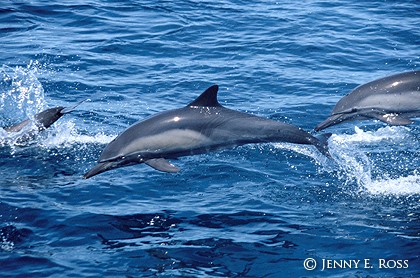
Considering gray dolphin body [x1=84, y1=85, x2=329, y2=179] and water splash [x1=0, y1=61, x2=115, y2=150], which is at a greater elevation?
gray dolphin body [x1=84, y1=85, x2=329, y2=179]

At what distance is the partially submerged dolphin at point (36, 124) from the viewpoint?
13469mm

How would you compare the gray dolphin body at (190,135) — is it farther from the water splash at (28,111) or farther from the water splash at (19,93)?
the water splash at (19,93)

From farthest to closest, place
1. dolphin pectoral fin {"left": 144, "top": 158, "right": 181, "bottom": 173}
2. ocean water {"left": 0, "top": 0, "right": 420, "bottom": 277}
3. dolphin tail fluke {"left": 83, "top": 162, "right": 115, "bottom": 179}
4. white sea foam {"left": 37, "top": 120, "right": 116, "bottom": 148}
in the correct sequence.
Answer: white sea foam {"left": 37, "top": 120, "right": 116, "bottom": 148}
dolphin tail fluke {"left": 83, "top": 162, "right": 115, "bottom": 179}
dolphin pectoral fin {"left": 144, "top": 158, "right": 181, "bottom": 173}
ocean water {"left": 0, "top": 0, "right": 420, "bottom": 277}

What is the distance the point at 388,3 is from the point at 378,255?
15.1 meters

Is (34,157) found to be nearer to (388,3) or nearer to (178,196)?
(178,196)

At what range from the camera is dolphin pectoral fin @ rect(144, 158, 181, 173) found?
34.4 feet

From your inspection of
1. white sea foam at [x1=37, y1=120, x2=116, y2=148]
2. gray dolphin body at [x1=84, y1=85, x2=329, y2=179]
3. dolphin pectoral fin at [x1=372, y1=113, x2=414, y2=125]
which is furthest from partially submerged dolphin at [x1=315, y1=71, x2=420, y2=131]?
white sea foam at [x1=37, y1=120, x2=116, y2=148]

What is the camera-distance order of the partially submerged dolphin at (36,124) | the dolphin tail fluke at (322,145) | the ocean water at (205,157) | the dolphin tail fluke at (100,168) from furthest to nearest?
the partially submerged dolphin at (36,124) → the dolphin tail fluke at (322,145) → the dolphin tail fluke at (100,168) → the ocean water at (205,157)

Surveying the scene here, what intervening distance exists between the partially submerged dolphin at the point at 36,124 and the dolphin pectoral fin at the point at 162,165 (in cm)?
318

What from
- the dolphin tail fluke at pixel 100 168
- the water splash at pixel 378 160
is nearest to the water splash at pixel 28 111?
the dolphin tail fluke at pixel 100 168

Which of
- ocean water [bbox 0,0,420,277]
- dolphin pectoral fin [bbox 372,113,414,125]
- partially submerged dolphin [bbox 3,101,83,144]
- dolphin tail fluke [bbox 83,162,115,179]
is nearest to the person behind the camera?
ocean water [bbox 0,0,420,277]

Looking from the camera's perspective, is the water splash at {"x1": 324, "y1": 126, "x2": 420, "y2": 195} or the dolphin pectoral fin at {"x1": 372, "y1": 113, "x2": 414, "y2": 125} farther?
the dolphin pectoral fin at {"x1": 372, "y1": 113, "x2": 414, "y2": 125}

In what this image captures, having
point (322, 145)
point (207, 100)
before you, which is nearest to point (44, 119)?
point (207, 100)

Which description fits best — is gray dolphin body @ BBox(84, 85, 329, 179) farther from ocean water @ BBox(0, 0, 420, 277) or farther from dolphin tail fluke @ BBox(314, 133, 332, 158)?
ocean water @ BBox(0, 0, 420, 277)
